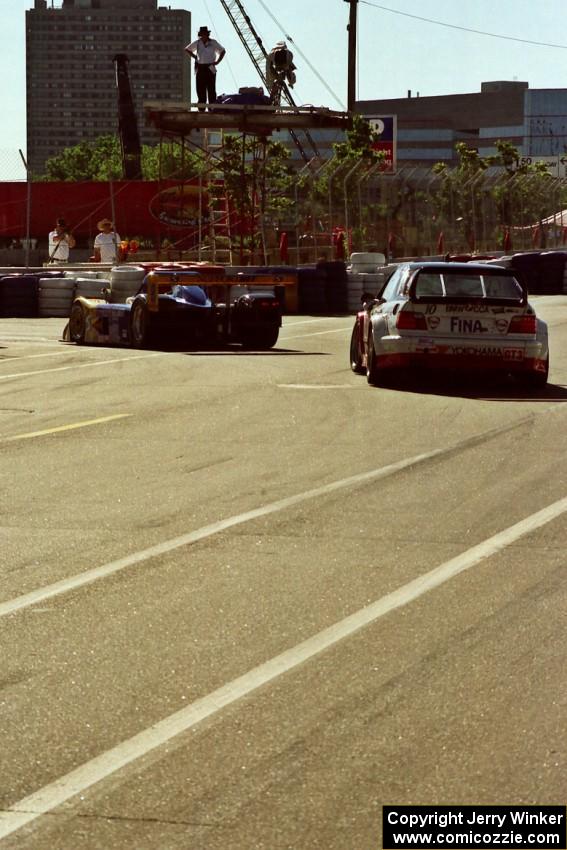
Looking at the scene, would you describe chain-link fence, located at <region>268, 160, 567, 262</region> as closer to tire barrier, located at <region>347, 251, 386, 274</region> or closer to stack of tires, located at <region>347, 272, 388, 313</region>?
tire barrier, located at <region>347, 251, 386, 274</region>

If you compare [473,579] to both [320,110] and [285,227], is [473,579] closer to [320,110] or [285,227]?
[285,227]

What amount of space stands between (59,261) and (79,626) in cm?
3743

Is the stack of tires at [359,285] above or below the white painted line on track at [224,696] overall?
above

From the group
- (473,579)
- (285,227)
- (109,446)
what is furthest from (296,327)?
(473,579)

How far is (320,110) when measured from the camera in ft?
139

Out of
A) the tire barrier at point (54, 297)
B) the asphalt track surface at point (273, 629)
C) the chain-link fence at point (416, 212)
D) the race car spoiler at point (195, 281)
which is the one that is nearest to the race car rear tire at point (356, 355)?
the race car spoiler at point (195, 281)

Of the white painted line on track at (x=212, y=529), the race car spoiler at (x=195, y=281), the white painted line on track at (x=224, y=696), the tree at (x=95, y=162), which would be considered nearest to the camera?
the white painted line on track at (x=224, y=696)

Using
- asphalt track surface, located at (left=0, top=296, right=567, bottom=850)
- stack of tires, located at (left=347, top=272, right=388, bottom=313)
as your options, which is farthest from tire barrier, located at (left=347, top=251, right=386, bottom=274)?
asphalt track surface, located at (left=0, top=296, right=567, bottom=850)

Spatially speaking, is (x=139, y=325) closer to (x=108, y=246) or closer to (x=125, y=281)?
(x=125, y=281)

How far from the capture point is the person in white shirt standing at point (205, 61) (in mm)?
43688

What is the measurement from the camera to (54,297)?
3056 cm

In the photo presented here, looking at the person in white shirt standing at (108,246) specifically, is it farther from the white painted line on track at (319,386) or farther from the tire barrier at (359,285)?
the white painted line on track at (319,386)

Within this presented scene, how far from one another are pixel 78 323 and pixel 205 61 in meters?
22.8

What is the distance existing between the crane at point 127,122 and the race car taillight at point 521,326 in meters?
90.5
